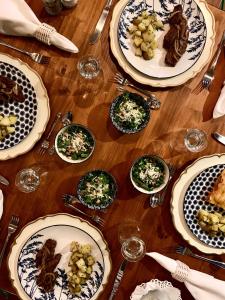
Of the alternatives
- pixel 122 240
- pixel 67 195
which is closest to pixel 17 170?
pixel 67 195

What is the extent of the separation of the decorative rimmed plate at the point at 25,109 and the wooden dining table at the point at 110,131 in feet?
0.16

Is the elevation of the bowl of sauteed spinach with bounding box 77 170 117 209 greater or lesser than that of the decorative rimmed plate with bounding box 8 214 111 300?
greater

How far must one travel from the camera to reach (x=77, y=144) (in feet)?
9.02

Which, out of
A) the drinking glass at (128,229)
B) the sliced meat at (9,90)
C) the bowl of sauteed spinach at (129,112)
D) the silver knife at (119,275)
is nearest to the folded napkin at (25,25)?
the sliced meat at (9,90)

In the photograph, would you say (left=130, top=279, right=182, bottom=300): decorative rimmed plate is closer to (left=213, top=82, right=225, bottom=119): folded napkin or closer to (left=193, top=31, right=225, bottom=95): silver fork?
(left=213, top=82, right=225, bottom=119): folded napkin

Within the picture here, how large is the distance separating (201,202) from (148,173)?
0.40 meters

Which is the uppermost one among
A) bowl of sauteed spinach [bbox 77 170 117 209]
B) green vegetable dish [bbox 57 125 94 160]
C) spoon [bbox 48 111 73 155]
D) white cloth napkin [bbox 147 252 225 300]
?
spoon [bbox 48 111 73 155]

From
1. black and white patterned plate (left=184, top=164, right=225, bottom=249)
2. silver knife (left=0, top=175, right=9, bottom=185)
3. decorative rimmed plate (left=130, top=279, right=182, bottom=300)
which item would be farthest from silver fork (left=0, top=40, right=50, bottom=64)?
decorative rimmed plate (left=130, top=279, right=182, bottom=300)

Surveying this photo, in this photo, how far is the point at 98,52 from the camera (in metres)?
2.76

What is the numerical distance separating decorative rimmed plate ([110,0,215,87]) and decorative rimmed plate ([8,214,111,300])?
986mm

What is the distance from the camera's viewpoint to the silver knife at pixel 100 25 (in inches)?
108

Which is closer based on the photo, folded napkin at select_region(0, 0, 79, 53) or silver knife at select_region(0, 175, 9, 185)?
folded napkin at select_region(0, 0, 79, 53)

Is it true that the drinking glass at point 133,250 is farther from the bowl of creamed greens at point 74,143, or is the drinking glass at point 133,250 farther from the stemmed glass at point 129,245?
the bowl of creamed greens at point 74,143

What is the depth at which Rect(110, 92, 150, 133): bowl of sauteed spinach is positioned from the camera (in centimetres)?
271
